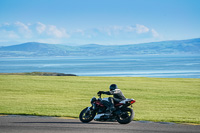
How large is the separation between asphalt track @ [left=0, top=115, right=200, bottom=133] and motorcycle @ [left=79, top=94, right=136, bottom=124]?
22 cm

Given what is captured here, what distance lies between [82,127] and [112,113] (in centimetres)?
144

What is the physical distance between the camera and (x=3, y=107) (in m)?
18.5

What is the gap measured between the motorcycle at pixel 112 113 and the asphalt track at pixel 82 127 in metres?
0.22

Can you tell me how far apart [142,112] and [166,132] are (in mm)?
6292

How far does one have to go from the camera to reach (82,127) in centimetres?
1197

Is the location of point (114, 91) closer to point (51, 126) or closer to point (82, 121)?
point (82, 121)

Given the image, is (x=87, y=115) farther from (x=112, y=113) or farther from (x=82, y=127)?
(x=82, y=127)

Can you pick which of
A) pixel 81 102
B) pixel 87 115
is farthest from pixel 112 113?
pixel 81 102

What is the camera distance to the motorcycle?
12.6 meters

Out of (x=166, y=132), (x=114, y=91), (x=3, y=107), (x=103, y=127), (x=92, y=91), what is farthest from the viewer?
(x=92, y=91)

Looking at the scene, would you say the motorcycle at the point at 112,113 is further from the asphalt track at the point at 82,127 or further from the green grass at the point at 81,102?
the green grass at the point at 81,102

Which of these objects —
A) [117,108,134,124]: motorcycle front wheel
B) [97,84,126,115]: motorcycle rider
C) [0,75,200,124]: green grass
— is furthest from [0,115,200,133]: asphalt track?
[0,75,200,124]: green grass

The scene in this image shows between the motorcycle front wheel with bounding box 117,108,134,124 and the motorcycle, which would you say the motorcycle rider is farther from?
the motorcycle front wheel with bounding box 117,108,134,124

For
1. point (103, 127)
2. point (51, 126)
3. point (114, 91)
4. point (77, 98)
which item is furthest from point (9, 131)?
point (77, 98)
